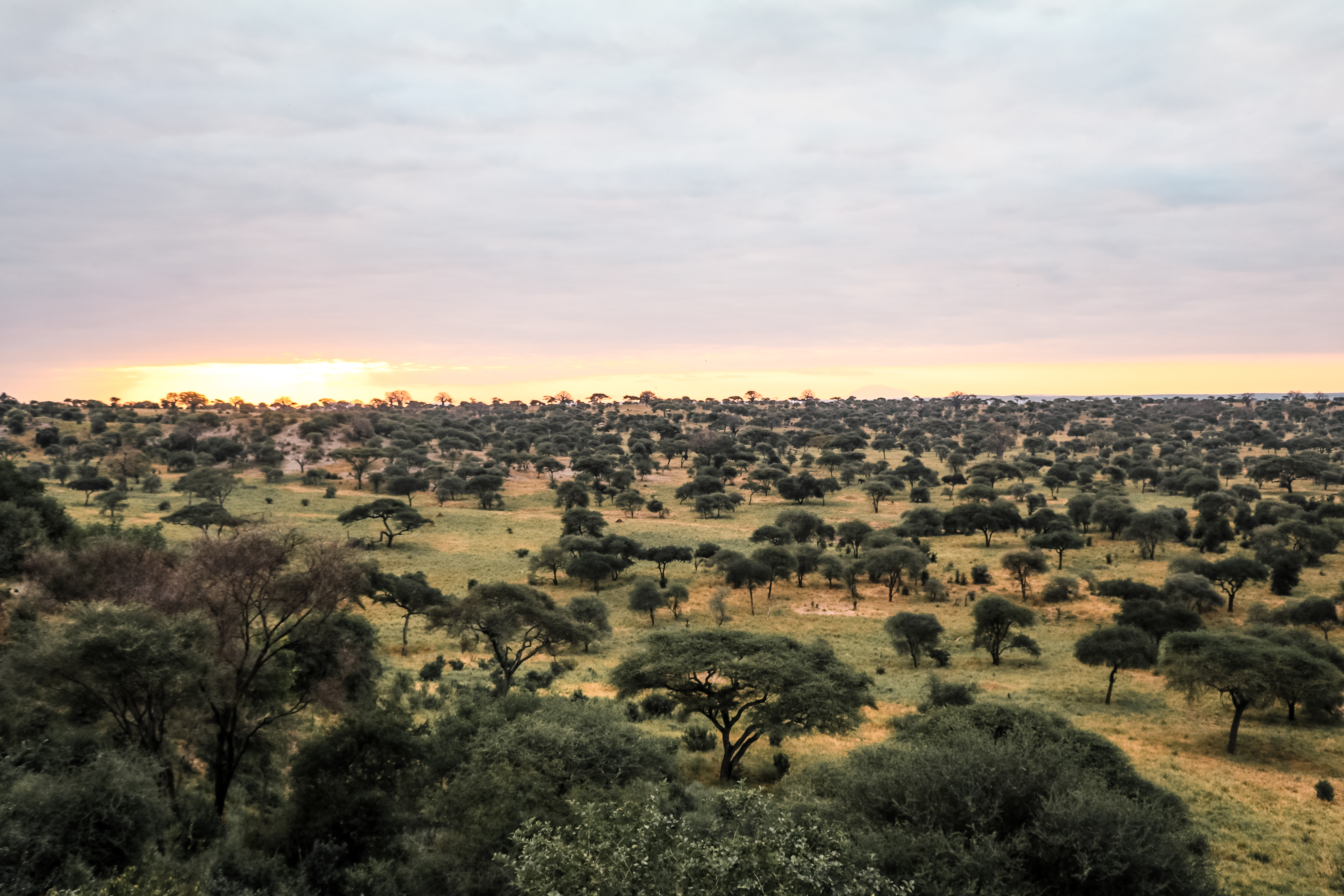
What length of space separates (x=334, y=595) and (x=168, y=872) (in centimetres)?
930

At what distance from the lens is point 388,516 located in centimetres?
8438

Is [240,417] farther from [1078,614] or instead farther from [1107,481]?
[1107,481]

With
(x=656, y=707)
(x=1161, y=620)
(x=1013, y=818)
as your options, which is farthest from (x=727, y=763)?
(x=1161, y=620)

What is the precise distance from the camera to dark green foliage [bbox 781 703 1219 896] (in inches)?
650

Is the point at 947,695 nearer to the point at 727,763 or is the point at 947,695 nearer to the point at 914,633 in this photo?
the point at 914,633

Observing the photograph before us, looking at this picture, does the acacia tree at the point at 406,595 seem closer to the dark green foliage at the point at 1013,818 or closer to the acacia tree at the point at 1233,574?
the dark green foliage at the point at 1013,818

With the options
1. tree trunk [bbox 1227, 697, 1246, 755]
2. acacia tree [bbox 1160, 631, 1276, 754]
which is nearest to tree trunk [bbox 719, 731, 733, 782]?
acacia tree [bbox 1160, 631, 1276, 754]

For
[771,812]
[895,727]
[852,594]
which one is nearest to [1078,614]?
[852,594]

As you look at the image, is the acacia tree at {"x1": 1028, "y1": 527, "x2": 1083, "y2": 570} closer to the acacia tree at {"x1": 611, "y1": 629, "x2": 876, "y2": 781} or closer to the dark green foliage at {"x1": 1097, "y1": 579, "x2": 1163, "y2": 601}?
the dark green foliage at {"x1": 1097, "y1": 579, "x2": 1163, "y2": 601}

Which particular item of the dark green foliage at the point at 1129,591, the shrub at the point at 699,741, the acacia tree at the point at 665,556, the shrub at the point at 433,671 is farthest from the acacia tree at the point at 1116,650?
the shrub at the point at 433,671

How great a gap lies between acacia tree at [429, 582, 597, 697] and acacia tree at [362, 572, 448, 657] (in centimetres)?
1089

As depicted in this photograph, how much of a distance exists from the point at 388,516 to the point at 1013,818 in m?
78.8

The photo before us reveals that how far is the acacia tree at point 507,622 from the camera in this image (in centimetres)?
3628

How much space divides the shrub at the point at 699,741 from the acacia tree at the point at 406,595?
22667 mm
